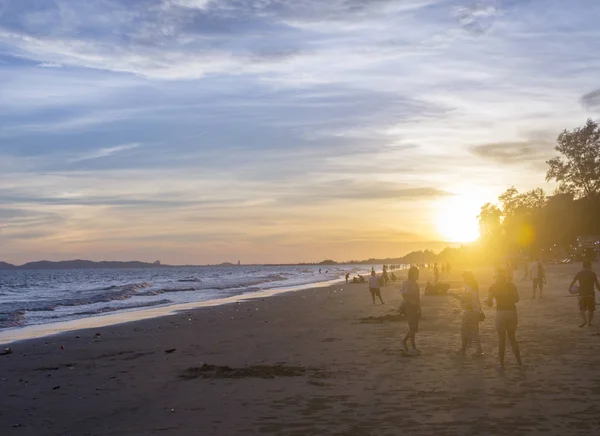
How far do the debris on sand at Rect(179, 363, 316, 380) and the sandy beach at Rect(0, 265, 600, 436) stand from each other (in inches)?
2.5

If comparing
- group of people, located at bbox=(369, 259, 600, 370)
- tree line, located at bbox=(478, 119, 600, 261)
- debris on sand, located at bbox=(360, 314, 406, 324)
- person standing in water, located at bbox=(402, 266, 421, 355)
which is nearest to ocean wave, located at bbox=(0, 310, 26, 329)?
debris on sand, located at bbox=(360, 314, 406, 324)

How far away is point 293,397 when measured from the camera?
10.8 meters

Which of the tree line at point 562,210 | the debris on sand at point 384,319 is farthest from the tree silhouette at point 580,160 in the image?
the debris on sand at point 384,319

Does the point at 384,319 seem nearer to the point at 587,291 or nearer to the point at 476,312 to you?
the point at 587,291

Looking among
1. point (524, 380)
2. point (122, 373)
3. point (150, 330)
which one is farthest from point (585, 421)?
point (150, 330)

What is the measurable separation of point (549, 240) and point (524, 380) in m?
93.9

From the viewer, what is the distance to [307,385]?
11.7 metres

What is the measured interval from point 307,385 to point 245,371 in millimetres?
2219

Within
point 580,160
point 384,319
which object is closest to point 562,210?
point 580,160

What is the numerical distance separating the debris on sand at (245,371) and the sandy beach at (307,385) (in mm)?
62

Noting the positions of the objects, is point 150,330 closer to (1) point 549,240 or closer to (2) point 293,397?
(2) point 293,397

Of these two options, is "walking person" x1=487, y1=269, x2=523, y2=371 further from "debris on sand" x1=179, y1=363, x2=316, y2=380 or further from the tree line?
the tree line

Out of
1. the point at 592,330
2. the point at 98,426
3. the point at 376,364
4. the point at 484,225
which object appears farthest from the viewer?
the point at 484,225

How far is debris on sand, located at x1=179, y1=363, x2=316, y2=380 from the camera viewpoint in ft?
42.7
